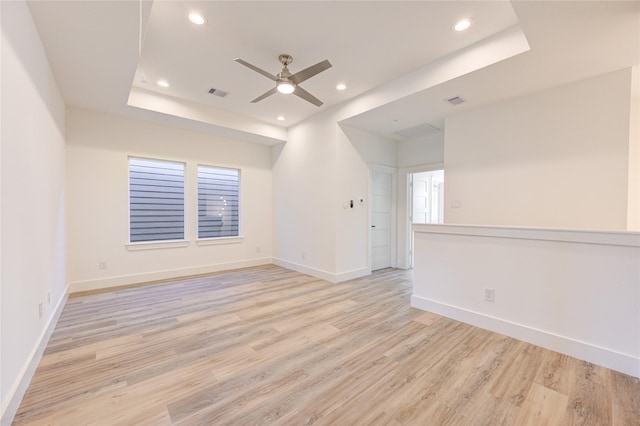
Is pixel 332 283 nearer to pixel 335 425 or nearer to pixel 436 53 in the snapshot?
pixel 335 425

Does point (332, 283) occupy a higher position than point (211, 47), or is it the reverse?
point (211, 47)

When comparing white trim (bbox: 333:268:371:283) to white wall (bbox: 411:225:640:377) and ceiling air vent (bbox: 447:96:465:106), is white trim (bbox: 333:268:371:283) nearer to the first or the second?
white wall (bbox: 411:225:640:377)

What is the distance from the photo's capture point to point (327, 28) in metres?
2.66

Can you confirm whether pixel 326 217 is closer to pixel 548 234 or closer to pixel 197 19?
pixel 548 234

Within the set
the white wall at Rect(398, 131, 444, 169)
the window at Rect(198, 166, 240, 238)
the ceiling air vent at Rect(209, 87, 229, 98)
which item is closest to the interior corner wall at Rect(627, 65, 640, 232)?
the white wall at Rect(398, 131, 444, 169)

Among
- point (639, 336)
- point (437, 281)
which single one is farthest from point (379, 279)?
point (639, 336)

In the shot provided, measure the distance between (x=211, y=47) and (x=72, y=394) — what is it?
10.9 feet

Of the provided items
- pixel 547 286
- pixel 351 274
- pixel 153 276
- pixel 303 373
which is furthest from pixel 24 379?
pixel 547 286

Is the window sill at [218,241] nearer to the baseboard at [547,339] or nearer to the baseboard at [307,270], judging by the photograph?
the baseboard at [307,270]

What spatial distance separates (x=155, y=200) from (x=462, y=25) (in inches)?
202

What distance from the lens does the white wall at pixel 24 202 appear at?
62.7 inches

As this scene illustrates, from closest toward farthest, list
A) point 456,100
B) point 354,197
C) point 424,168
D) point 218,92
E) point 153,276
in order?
point 456,100 < point 218,92 < point 153,276 < point 354,197 < point 424,168

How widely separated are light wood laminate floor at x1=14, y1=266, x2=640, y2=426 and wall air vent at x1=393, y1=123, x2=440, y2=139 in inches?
124

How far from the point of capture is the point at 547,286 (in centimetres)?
246
